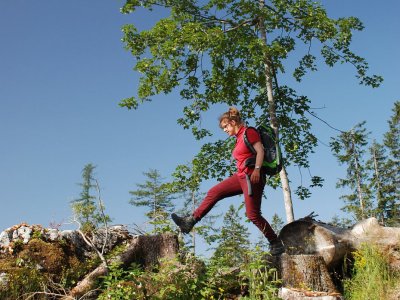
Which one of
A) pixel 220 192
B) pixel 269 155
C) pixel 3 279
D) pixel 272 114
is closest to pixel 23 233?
pixel 3 279

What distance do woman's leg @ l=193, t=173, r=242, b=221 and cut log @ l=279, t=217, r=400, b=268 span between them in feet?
5.31

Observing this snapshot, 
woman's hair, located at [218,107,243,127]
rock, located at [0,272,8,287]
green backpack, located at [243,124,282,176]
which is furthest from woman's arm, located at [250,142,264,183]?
rock, located at [0,272,8,287]

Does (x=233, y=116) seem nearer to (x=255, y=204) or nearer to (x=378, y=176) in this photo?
(x=255, y=204)

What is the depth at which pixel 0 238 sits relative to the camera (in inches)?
352

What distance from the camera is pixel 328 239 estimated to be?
28.0 feet

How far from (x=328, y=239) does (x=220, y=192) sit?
93.7 inches

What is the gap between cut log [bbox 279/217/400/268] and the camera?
336 inches

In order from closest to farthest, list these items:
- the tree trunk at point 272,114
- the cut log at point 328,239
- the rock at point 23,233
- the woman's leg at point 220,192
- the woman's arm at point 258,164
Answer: the woman's arm at point 258,164 < the woman's leg at point 220,192 < the cut log at point 328,239 < the rock at point 23,233 < the tree trunk at point 272,114

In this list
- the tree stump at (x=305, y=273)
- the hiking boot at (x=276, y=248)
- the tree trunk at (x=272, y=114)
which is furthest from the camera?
the tree trunk at (x=272, y=114)

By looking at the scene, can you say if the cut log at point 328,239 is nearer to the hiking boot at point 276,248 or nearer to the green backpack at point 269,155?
the hiking boot at point 276,248

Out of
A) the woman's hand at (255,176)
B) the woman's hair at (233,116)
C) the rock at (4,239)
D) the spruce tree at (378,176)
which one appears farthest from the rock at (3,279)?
the spruce tree at (378,176)

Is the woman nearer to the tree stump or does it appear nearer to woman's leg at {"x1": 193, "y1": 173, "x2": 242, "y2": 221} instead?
woman's leg at {"x1": 193, "y1": 173, "x2": 242, "y2": 221}

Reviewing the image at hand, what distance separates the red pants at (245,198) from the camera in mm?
7609

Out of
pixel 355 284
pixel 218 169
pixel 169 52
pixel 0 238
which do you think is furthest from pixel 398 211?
pixel 0 238
